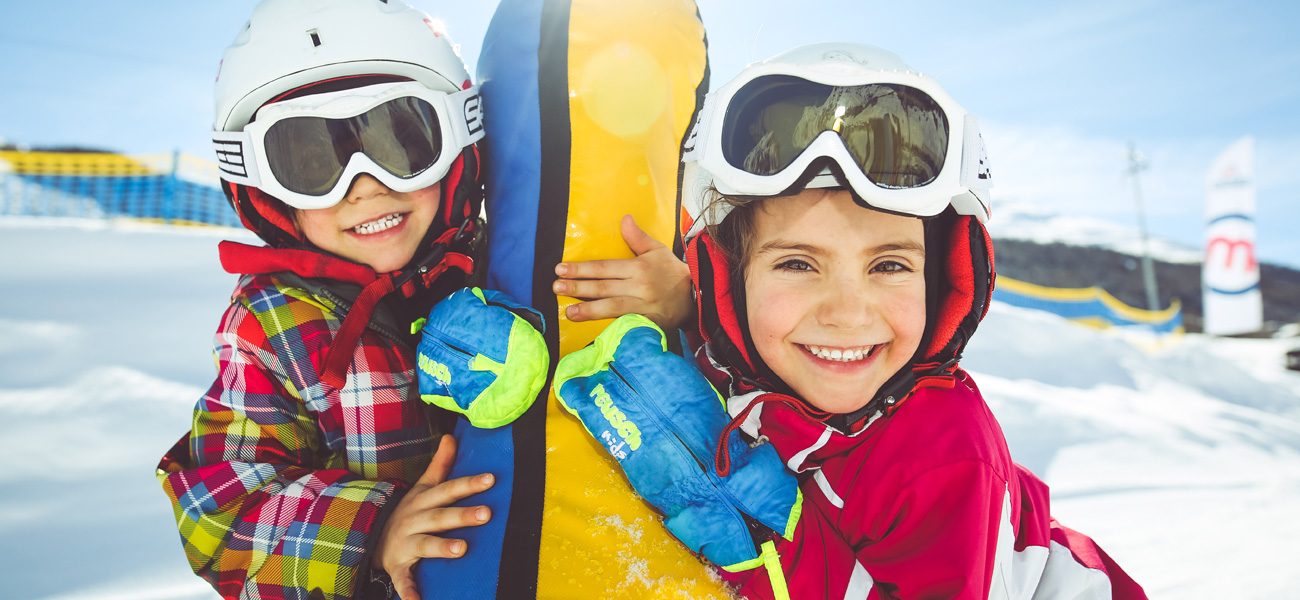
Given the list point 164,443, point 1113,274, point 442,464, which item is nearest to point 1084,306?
point 164,443

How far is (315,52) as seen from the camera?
1950mm

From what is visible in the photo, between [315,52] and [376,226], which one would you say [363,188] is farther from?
[315,52]

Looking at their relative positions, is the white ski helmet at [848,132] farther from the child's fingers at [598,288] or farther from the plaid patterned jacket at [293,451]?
the plaid patterned jacket at [293,451]

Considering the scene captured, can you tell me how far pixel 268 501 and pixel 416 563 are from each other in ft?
1.24

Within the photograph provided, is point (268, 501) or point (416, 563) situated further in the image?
point (268, 501)

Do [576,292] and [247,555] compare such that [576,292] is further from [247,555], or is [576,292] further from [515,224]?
[247,555]

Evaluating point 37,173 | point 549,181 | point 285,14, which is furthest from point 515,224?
point 37,173

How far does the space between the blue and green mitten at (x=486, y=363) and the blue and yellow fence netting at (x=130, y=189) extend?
32.3 ft

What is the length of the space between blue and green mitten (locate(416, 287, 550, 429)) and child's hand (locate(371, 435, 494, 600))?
141 millimetres

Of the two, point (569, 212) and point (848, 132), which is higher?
point (848, 132)

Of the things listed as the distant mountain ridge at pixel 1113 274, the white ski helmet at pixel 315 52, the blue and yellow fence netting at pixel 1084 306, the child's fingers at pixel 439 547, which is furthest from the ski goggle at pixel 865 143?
the distant mountain ridge at pixel 1113 274

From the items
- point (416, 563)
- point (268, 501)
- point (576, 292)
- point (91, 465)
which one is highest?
point (576, 292)

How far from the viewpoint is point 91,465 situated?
362cm

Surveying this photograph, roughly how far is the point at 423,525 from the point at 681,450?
1.85ft
